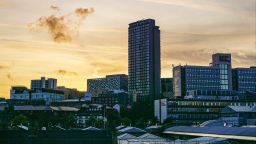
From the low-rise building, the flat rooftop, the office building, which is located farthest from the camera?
A: the office building

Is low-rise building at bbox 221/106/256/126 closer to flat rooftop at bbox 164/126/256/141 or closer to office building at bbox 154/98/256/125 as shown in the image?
flat rooftop at bbox 164/126/256/141

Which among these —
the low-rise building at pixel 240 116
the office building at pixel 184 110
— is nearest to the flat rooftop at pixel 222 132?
the low-rise building at pixel 240 116

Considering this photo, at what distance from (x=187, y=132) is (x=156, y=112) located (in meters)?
95.7

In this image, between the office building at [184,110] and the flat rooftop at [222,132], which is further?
the office building at [184,110]

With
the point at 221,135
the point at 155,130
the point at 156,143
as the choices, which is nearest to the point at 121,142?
the point at 156,143

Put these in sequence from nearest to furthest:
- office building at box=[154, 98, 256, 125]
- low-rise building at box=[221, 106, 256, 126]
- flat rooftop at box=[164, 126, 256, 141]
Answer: flat rooftop at box=[164, 126, 256, 141]
low-rise building at box=[221, 106, 256, 126]
office building at box=[154, 98, 256, 125]

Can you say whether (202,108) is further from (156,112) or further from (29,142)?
(29,142)

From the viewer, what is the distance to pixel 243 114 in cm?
14400

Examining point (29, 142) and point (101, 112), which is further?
point (101, 112)

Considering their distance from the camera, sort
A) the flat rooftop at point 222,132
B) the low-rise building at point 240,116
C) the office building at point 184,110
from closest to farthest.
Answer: the flat rooftop at point 222,132
the low-rise building at point 240,116
the office building at point 184,110

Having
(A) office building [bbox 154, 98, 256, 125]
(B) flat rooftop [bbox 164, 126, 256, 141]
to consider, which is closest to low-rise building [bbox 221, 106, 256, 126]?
(B) flat rooftop [bbox 164, 126, 256, 141]

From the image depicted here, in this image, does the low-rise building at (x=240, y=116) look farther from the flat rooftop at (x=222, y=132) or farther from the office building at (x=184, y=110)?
the office building at (x=184, y=110)

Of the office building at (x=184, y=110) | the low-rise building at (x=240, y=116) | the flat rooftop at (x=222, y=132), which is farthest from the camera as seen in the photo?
the office building at (x=184, y=110)

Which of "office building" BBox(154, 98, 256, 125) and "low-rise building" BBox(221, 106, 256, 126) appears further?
"office building" BBox(154, 98, 256, 125)
